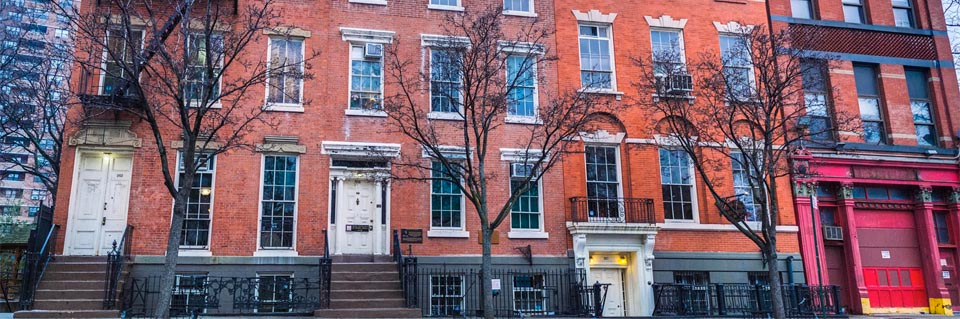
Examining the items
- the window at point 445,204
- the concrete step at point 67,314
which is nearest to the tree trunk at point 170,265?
the concrete step at point 67,314

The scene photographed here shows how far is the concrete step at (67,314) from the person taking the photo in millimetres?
13078

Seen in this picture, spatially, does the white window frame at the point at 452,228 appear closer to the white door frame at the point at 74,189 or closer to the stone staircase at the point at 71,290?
the white door frame at the point at 74,189

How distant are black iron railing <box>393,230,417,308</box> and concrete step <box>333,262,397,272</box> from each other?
231 millimetres

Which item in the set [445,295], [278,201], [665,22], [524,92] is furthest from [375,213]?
[665,22]

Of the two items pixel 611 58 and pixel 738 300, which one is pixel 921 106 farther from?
pixel 611 58

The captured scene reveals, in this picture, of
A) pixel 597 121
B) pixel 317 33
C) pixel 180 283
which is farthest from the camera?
pixel 597 121

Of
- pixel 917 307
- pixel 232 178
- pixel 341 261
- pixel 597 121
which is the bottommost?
pixel 917 307

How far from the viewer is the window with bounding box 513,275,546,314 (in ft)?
58.1

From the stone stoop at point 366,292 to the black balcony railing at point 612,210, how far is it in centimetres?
526

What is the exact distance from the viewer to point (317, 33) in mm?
18094

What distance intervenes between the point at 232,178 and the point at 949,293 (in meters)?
20.5

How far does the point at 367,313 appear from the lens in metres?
14.5

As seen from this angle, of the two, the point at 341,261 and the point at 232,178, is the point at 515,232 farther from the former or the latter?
the point at 232,178

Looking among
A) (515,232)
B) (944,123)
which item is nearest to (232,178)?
(515,232)
